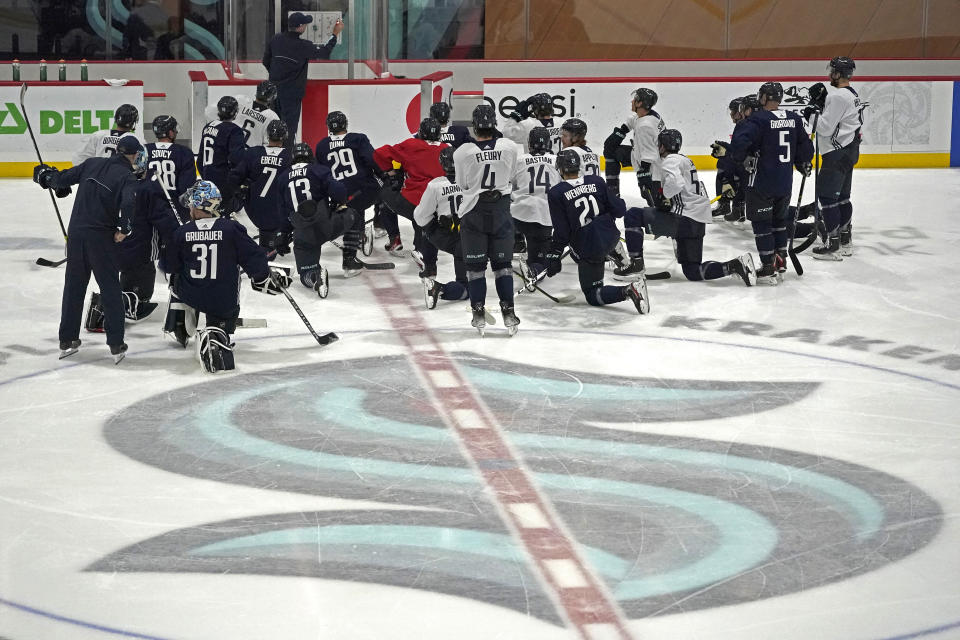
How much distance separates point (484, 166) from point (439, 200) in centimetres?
79

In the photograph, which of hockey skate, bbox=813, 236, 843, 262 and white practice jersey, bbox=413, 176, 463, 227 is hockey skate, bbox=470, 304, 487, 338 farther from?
hockey skate, bbox=813, 236, 843, 262

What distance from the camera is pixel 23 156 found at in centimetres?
1303

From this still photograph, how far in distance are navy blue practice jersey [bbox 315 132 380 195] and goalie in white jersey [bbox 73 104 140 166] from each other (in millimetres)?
1540

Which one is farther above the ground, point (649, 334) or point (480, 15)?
point (480, 15)

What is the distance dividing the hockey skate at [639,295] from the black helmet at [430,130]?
2.11m

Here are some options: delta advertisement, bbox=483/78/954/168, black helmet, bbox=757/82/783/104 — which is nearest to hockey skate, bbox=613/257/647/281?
black helmet, bbox=757/82/783/104

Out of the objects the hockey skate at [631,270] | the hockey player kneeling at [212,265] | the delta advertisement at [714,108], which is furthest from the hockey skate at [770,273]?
the delta advertisement at [714,108]

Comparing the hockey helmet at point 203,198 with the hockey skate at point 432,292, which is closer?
the hockey helmet at point 203,198

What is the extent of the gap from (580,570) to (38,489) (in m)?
2.22

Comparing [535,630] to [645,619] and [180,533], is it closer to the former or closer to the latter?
[645,619]

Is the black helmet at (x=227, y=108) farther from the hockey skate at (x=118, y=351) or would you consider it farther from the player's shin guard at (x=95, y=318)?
the hockey skate at (x=118, y=351)

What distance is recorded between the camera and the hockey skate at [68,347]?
23.0 feet

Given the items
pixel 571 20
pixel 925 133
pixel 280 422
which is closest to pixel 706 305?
pixel 280 422

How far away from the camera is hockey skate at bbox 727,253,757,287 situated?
8.95m
